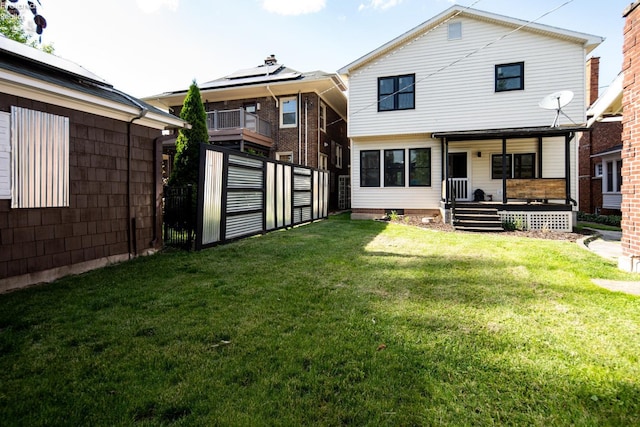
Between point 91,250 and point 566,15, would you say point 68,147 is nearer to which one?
point 91,250

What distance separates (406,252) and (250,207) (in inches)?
157

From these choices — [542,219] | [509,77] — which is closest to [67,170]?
[542,219]

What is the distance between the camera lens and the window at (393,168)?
14211mm

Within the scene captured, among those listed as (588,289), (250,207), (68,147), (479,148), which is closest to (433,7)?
(479,148)

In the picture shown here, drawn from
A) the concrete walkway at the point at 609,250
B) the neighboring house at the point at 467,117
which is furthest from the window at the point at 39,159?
the neighboring house at the point at 467,117

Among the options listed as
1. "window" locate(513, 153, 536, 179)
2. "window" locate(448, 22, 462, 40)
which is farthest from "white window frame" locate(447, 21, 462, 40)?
"window" locate(513, 153, 536, 179)

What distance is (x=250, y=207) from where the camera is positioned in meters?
8.51

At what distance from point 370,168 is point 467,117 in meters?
4.27

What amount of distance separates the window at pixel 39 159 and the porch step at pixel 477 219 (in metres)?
10.2

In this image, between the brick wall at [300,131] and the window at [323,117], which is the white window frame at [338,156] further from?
the window at [323,117]

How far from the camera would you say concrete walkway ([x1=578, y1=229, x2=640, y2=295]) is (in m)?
4.36

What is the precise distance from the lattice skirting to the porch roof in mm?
Result: 2644

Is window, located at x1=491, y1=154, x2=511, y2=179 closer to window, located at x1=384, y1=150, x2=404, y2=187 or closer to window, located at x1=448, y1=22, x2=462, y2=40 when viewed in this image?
window, located at x1=384, y1=150, x2=404, y2=187

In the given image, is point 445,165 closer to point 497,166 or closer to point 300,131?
point 497,166
